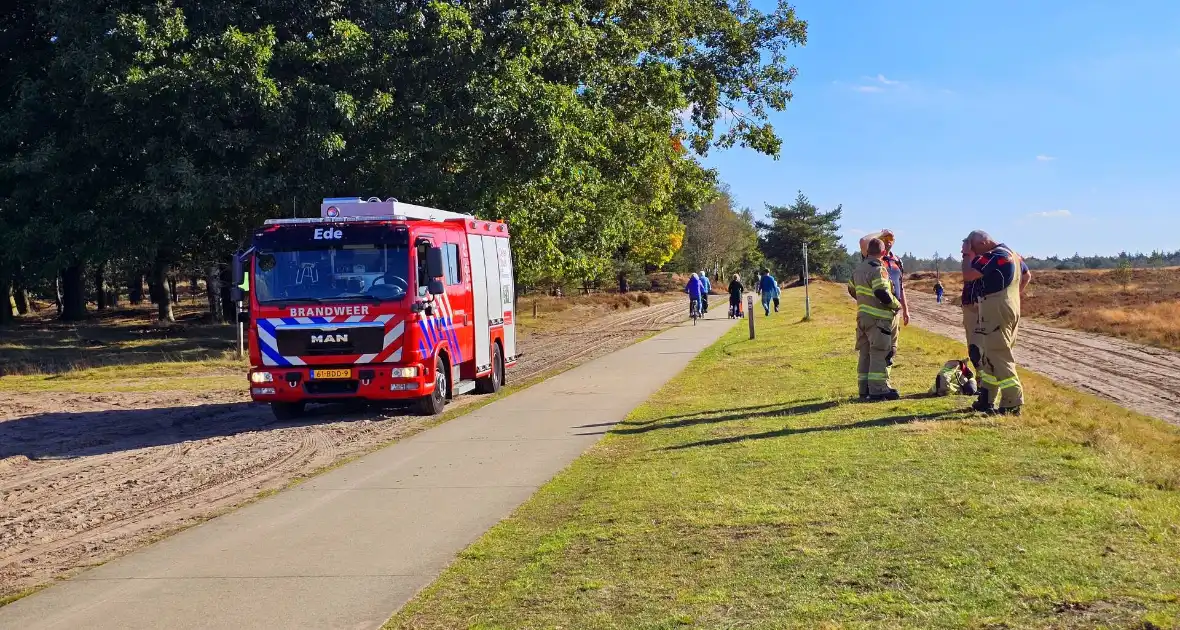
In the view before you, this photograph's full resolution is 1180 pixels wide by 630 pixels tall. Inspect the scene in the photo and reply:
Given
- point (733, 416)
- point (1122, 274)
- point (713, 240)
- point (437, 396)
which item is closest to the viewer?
point (733, 416)

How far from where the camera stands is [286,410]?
15094mm

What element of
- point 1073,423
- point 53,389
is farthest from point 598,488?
point 53,389

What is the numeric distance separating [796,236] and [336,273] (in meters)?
93.8

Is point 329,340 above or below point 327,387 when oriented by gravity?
above

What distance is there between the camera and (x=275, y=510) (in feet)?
28.0

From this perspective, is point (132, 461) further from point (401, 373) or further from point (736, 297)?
point (736, 297)

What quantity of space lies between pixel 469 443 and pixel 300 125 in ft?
49.8

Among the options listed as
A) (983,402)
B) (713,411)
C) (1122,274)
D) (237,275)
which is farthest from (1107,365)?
(1122,274)

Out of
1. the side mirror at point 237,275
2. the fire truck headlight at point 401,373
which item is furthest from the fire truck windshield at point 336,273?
the fire truck headlight at point 401,373

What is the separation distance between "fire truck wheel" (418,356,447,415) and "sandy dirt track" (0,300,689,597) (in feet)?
0.97

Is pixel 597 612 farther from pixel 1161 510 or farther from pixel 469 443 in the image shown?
pixel 469 443

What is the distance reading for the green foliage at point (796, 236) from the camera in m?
105

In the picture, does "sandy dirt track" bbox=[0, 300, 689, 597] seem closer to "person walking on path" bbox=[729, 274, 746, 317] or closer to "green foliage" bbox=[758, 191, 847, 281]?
"person walking on path" bbox=[729, 274, 746, 317]

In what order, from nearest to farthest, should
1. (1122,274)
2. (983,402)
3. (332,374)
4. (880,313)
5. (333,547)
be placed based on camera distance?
(333,547), (983,402), (880,313), (332,374), (1122,274)
